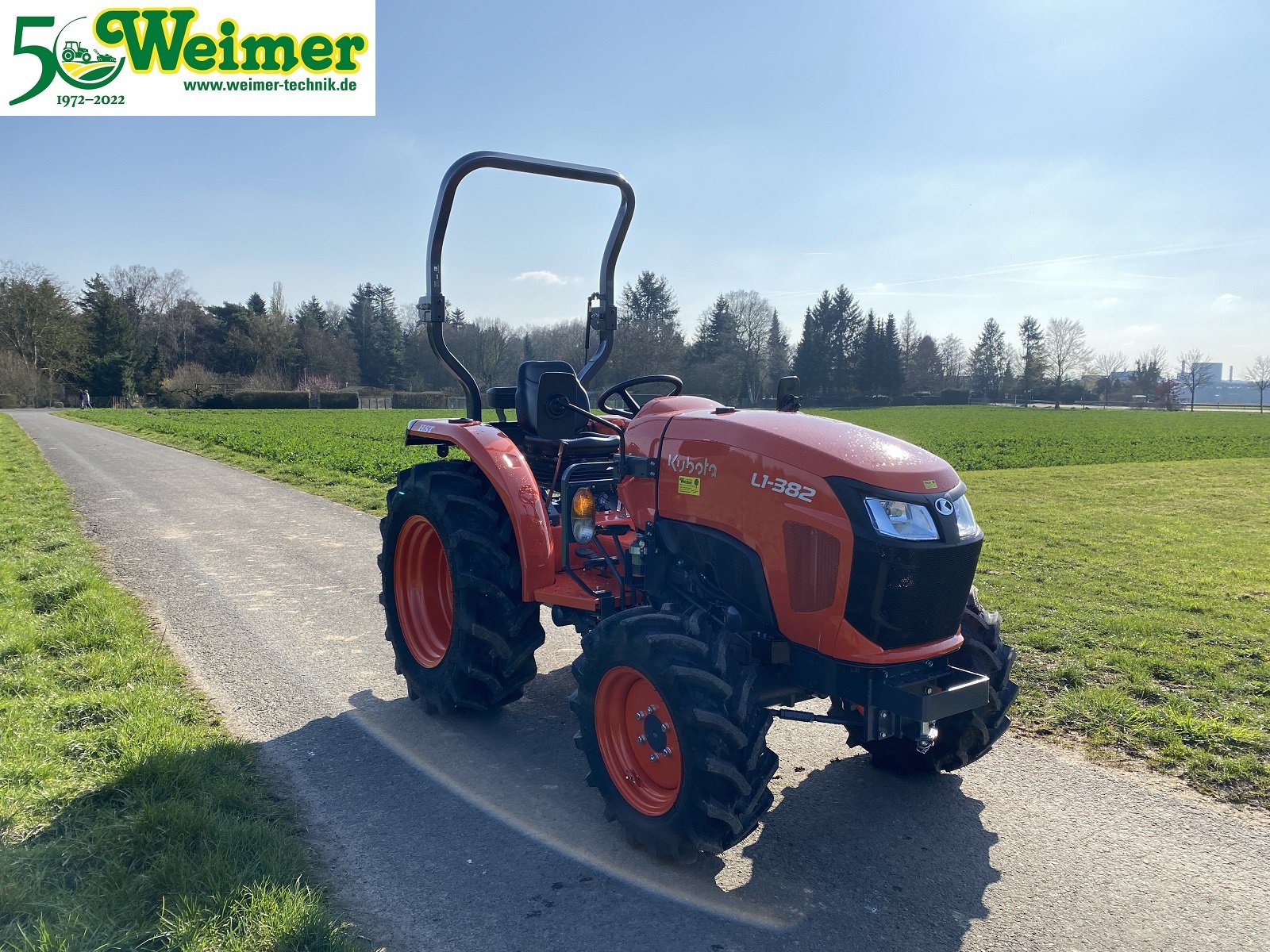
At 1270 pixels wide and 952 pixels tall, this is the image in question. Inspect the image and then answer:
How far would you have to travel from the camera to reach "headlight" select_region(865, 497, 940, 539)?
110 inches

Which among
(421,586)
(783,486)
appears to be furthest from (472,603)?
(783,486)

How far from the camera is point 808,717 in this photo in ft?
10.2

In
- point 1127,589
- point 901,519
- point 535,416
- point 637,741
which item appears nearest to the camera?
point 901,519

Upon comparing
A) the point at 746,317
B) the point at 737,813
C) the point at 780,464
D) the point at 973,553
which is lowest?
the point at 737,813

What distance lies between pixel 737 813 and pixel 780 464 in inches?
45.8

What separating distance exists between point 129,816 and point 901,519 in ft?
9.77

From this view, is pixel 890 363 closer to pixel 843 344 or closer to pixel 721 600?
pixel 843 344

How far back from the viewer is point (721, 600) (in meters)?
3.21

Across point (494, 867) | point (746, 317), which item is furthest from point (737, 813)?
point (746, 317)

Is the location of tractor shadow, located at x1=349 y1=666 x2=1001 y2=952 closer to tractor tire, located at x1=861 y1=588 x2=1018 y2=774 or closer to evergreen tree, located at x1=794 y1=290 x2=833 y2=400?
tractor tire, located at x1=861 y1=588 x2=1018 y2=774

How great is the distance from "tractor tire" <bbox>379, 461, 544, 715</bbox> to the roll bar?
0.58 metres

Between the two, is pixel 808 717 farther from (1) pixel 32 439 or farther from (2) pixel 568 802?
(1) pixel 32 439

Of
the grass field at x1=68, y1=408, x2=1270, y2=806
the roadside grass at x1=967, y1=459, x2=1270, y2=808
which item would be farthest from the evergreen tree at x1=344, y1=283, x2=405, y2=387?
the roadside grass at x1=967, y1=459, x2=1270, y2=808

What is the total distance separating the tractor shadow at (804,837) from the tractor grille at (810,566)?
940 millimetres
